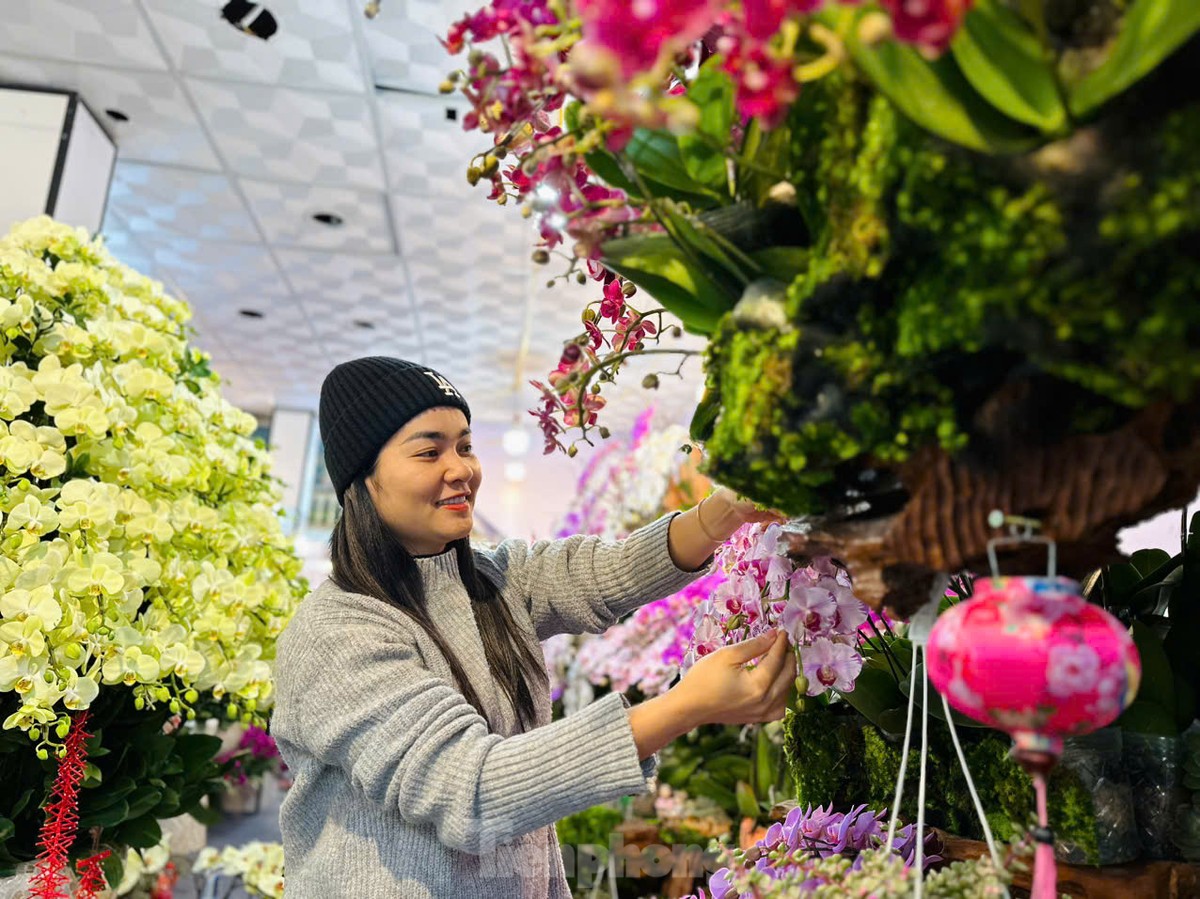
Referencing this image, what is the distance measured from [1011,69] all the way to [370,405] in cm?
90

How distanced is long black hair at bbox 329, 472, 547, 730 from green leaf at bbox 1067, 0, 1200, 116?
2.89ft

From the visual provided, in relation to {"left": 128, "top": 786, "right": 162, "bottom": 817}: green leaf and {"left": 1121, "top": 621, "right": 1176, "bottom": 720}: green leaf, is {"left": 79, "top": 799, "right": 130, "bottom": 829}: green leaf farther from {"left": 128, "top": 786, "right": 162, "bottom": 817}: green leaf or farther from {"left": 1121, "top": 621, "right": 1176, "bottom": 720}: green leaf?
{"left": 1121, "top": 621, "right": 1176, "bottom": 720}: green leaf

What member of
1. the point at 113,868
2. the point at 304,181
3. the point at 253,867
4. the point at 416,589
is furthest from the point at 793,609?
the point at 304,181

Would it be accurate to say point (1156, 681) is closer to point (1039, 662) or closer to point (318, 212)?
point (1039, 662)

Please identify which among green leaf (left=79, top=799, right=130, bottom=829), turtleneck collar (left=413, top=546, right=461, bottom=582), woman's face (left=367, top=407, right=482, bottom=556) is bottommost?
green leaf (left=79, top=799, right=130, bottom=829)

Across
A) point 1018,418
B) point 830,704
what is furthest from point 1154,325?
point 830,704

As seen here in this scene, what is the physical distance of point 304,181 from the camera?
3.83m

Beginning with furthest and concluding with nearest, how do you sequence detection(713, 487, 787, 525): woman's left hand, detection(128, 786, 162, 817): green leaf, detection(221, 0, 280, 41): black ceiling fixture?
detection(221, 0, 280, 41): black ceiling fixture < detection(128, 786, 162, 817): green leaf < detection(713, 487, 787, 525): woman's left hand

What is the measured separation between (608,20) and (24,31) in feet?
10.6

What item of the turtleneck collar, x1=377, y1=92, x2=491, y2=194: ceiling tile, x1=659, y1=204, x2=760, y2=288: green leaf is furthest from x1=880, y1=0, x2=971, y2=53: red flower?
x1=377, y1=92, x2=491, y2=194: ceiling tile

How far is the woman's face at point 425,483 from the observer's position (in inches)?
47.4

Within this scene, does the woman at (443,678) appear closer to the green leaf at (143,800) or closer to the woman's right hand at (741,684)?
the woman's right hand at (741,684)

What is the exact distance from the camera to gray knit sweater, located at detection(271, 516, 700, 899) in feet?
2.90

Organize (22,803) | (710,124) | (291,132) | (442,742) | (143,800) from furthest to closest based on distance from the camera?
1. (291,132)
2. (143,800)
3. (22,803)
4. (442,742)
5. (710,124)
